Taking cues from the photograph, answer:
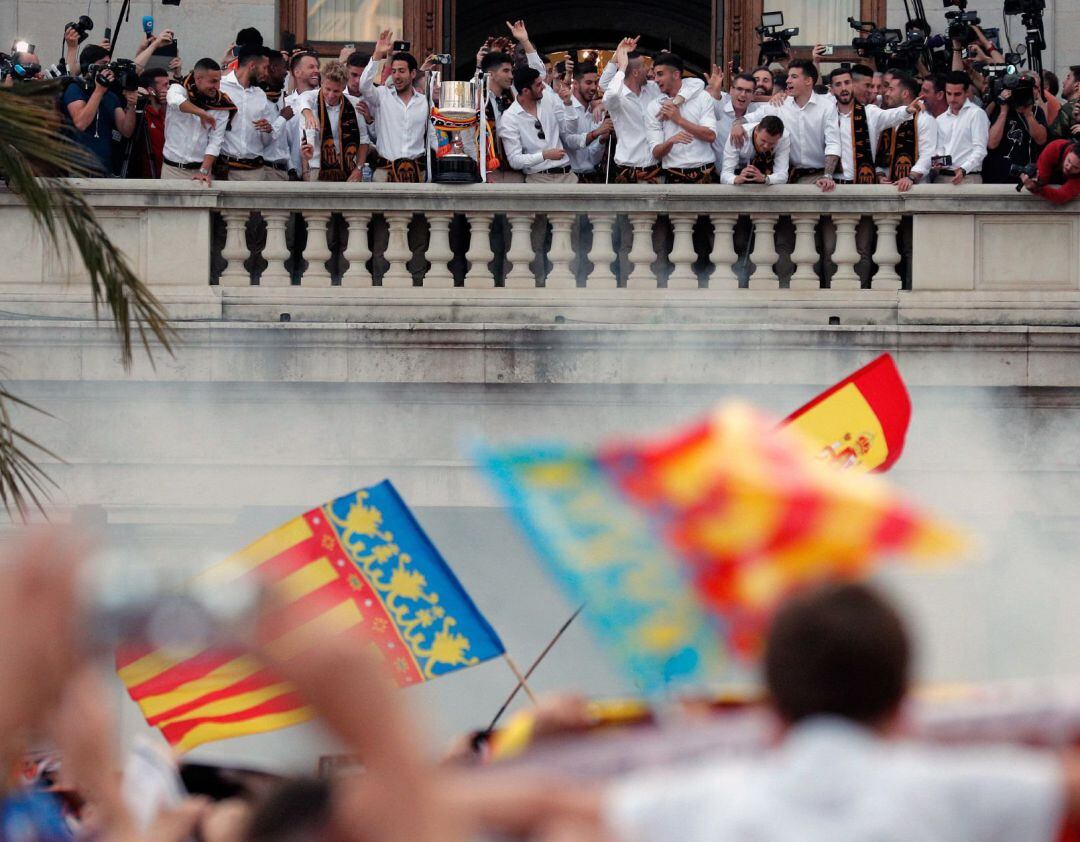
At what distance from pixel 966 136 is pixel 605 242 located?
2.46 metres

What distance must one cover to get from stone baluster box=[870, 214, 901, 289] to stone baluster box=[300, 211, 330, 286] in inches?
135

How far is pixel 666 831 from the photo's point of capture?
10.7 feet

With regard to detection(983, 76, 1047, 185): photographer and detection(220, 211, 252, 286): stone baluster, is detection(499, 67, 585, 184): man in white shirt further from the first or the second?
detection(983, 76, 1047, 185): photographer

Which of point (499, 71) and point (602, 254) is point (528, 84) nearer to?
point (499, 71)

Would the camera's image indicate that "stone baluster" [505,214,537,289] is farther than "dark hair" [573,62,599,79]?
No

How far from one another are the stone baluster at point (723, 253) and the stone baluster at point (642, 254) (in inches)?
14.8

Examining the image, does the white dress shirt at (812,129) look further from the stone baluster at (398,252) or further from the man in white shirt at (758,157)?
the stone baluster at (398,252)

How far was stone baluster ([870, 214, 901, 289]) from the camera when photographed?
13.9 meters

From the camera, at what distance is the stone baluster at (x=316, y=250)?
1388cm

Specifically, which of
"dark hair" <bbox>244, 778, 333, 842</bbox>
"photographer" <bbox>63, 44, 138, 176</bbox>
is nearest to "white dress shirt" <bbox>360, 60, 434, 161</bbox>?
"photographer" <bbox>63, 44, 138, 176</bbox>

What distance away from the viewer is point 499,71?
14.4 metres

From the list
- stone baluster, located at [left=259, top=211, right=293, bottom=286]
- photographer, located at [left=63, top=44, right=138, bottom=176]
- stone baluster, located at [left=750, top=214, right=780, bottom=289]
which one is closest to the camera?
stone baluster, located at [left=750, top=214, right=780, bottom=289]

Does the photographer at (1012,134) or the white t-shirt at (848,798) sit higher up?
the photographer at (1012,134)

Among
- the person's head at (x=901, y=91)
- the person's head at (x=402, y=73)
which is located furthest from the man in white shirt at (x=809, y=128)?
the person's head at (x=402, y=73)
